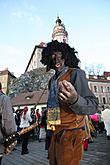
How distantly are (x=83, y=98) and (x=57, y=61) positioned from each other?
91cm

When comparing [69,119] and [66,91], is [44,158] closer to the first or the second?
[69,119]

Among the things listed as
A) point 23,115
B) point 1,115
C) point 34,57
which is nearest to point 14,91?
point 34,57

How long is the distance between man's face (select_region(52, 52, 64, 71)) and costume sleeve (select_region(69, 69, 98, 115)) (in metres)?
0.31

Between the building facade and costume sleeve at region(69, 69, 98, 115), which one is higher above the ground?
the building facade

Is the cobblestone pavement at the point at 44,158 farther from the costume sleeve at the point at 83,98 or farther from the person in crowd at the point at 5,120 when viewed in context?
the costume sleeve at the point at 83,98

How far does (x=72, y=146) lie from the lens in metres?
2.10

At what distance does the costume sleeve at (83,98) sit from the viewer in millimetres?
1675

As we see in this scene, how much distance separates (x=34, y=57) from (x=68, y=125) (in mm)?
86004

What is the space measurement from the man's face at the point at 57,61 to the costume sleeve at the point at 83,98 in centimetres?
31

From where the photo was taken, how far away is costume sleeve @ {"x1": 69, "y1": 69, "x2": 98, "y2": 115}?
1675mm

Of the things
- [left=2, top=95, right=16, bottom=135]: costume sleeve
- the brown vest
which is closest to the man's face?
the brown vest

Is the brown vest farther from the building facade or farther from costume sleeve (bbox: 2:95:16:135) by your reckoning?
the building facade

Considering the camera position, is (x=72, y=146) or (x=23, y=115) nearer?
(x=72, y=146)

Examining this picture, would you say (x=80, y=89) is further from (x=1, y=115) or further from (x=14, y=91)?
(x=14, y=91)
